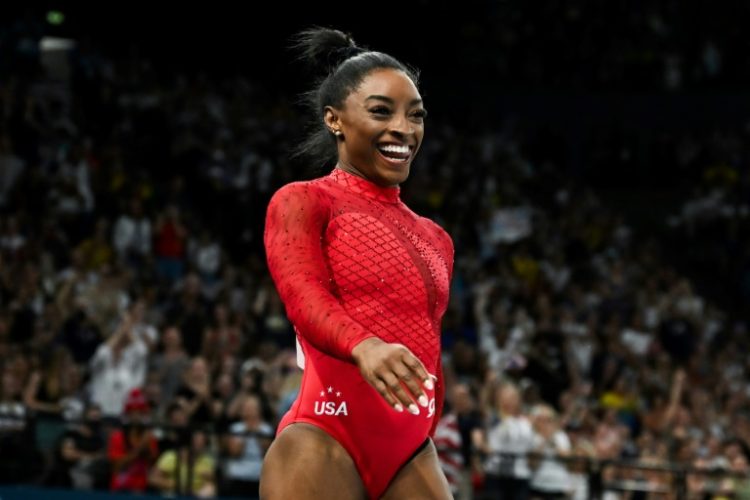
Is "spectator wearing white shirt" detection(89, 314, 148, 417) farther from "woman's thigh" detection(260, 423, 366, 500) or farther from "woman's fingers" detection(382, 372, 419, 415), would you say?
"woman's fingers" detection(382, 372, 419, 415)

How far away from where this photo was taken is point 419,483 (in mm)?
3643

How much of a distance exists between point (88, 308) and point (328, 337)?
8.87m

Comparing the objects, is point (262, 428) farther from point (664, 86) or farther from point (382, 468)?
point (664, 86)

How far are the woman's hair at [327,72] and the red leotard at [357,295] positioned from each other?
21 cm

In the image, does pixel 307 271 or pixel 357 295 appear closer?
pixel 307 271

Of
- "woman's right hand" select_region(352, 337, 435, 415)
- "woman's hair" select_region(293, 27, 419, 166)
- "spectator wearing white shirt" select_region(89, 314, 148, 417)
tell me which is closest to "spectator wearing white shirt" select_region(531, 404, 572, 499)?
"spectator wearing white shirt" select_region(89, 314, 148, 417)

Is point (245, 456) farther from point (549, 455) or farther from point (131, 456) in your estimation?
point (549, 455)

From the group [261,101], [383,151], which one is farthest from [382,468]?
[261,101]

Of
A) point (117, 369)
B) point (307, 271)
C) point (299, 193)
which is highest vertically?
point (299, 193)

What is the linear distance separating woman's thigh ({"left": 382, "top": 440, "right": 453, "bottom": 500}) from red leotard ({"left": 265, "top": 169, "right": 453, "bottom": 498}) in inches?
1.2

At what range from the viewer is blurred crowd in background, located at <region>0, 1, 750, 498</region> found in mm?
10336

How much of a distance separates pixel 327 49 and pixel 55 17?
15044 millimetres

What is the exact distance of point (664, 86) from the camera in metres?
21.3

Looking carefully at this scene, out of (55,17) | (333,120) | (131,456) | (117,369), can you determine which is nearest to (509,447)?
(131,456)
